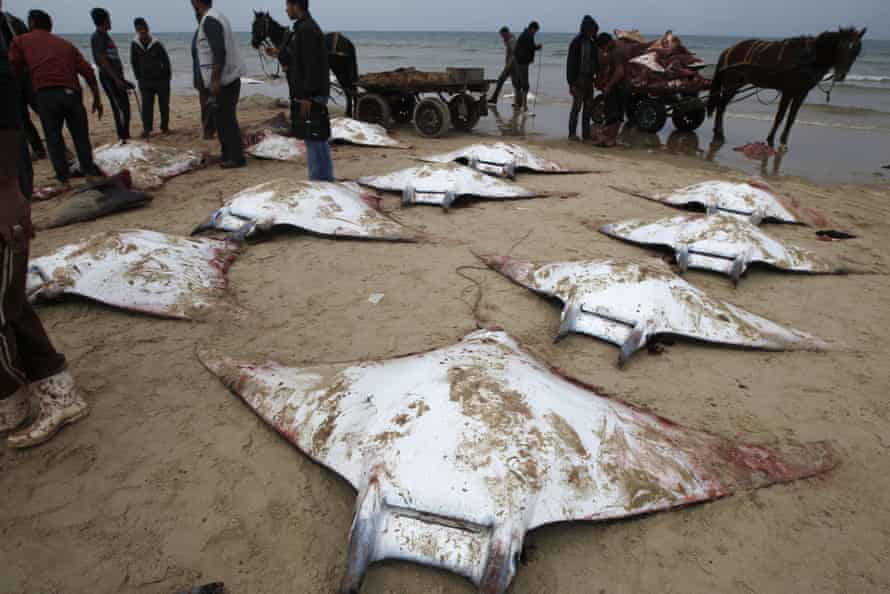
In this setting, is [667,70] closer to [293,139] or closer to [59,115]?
[293,139]

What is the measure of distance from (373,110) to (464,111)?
2082mm

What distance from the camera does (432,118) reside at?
34.5ft

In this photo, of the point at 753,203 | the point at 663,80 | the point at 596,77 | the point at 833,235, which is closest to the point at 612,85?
the point at 596,77

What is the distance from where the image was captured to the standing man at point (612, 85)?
9766mm

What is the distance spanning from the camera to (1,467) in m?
2.28

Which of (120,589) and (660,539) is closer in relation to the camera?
(120,589)

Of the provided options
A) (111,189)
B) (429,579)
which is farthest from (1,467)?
(111,189)

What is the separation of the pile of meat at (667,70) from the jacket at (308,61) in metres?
7.69

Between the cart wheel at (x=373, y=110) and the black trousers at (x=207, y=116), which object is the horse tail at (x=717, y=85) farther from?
the black trousers at (x=207, y=116)

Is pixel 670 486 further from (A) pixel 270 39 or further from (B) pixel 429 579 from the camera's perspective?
(A) pixel 270 39

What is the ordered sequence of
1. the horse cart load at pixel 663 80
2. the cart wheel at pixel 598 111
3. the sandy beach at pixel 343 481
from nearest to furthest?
the sandy beach at pixel 343 481
the horse cart load at pixel 663 80
the cart wheel at pixel 598 111

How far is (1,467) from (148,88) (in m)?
9.07

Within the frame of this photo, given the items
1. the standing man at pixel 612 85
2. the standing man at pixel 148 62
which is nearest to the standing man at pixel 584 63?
the standing man at pixel 612 85

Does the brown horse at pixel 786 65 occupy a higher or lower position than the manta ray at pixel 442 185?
higher
